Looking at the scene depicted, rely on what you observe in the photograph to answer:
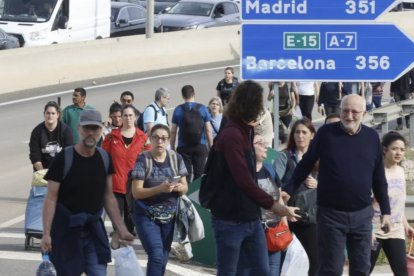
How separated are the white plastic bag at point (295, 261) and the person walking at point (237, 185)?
70.2 inches

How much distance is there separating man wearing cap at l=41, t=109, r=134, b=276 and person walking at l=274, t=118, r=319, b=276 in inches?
82.4

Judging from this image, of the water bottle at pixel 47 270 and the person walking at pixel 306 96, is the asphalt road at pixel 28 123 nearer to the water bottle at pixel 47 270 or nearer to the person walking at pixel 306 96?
the person walking at pixel 306 96

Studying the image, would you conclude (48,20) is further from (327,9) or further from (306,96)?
(327,9)

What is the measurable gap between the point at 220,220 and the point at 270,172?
1.16 m

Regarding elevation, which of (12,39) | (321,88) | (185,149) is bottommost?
(185,149)

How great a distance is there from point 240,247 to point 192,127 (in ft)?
22.6

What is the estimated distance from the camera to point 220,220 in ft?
29.6

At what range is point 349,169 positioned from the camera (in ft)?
30.7

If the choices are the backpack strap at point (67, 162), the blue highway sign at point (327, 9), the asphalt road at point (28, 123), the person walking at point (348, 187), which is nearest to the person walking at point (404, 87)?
the asphalt road at point (28, 123)

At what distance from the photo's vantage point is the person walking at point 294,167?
10.6m

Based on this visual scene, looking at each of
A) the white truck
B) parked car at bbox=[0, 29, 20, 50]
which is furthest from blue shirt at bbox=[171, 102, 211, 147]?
the white truck

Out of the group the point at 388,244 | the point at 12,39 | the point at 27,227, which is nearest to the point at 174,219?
the point at 388,244

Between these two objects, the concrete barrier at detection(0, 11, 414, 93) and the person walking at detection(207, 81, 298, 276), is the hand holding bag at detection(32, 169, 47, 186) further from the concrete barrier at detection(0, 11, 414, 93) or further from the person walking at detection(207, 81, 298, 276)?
the concrete barrier at detection(0, 11, 414, 93)

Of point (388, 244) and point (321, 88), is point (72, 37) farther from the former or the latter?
point (388, 244)
